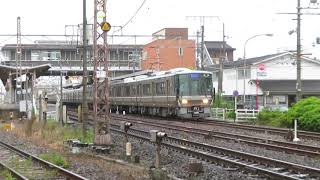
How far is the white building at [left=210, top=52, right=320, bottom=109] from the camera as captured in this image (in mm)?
61219

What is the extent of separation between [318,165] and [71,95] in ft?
194

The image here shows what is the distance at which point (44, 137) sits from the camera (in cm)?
2638

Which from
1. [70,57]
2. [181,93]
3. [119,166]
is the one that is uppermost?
[70,57]

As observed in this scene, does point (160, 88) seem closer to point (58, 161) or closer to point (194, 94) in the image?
point (194, 94)

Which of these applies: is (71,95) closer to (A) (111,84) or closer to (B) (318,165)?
(A) (111,84)

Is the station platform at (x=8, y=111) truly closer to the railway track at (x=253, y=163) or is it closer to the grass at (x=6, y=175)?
the railway track at (x=253, y=163)

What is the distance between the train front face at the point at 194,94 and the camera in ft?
115

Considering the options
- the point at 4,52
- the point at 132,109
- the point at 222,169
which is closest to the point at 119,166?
the point at 222,169

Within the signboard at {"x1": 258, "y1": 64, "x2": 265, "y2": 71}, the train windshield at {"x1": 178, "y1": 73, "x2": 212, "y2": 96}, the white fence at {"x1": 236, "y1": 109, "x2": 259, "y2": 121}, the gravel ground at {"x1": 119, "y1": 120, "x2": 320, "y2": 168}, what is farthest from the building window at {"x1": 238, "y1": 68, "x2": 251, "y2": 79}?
the gravel ground at {"x1": 119, "y1": 120, "x2": 320, "y2": 168}

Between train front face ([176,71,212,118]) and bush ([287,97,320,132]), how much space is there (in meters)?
6.55

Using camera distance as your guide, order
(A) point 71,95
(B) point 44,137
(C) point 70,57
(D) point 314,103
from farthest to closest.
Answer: (C) point 70,57, (A) point 71,95, (D) point 314,103, (B) point 44,137

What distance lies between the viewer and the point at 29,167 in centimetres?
1587

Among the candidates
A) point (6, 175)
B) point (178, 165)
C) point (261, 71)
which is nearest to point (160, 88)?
point (178, 165)

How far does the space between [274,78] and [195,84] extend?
3062cm
